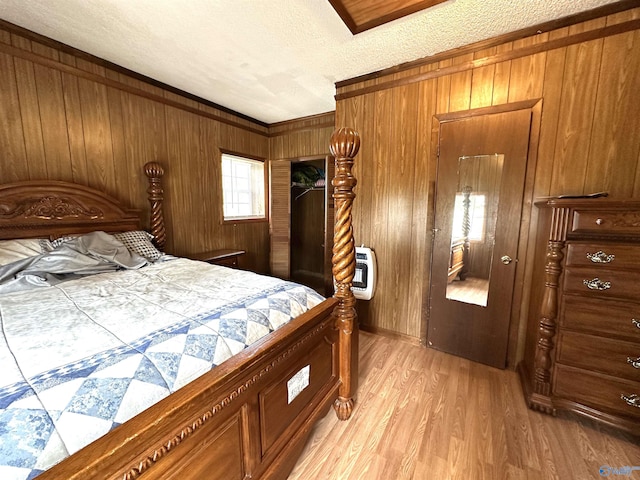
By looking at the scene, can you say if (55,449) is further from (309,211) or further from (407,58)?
(309,211)

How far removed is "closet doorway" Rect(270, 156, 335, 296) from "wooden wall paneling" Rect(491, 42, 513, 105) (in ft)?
→ 6.49

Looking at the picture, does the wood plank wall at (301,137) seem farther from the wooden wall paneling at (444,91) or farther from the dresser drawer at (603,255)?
the dresser drawer at (603,255)

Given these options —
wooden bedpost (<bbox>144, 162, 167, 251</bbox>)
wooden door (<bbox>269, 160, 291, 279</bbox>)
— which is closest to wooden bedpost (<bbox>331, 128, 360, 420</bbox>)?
A: wooden bedpost (<bbox>144, 162, 167, 251</bbox>)

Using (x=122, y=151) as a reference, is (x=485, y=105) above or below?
above

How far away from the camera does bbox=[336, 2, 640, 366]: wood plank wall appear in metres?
1.69

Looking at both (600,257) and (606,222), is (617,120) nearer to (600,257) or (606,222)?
(606,222)

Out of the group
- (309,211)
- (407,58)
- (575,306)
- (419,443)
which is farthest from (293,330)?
(309,211)

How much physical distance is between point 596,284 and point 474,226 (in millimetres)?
829

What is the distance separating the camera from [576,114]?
70.1 inches

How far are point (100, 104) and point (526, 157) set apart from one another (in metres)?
3.57

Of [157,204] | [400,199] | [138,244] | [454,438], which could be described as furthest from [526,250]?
[157,204]

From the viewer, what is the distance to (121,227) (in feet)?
7.88

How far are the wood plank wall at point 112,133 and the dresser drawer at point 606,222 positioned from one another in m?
3.46

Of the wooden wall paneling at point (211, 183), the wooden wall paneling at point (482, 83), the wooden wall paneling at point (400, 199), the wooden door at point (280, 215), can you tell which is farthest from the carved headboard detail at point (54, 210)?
the wooden wall paneling at point (482, 83)
